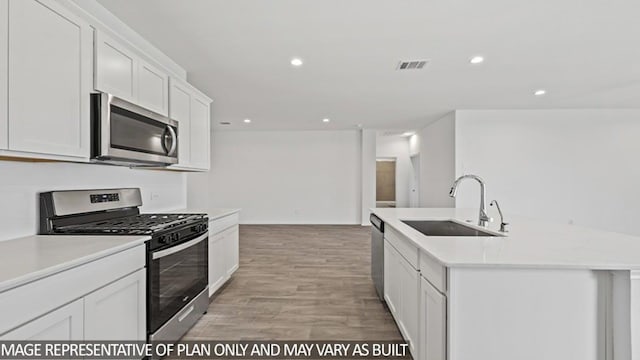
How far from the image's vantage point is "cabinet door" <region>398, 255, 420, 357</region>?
6.04ft


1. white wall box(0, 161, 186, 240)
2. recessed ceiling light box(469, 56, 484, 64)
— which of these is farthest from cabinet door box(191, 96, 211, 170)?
recessed ceiling light box(469, 56, 484, 64)

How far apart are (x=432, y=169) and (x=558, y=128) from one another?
2.51 m

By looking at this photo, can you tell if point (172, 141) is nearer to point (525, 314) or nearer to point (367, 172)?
point (525, 314)

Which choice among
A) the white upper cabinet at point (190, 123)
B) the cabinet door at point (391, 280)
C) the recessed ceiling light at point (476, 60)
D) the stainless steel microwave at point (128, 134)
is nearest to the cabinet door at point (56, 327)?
the stainless steel microwave at point (128, 134)

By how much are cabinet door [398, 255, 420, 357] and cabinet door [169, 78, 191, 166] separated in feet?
7.53

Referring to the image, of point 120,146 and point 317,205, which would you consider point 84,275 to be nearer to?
point 120,146

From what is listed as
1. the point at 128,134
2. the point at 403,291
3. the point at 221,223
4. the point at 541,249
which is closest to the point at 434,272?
the point at 541,249

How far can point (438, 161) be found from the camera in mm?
7113

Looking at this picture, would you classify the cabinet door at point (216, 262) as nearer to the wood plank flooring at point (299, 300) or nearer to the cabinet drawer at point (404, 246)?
the wood plank flooring at point (299, 300)

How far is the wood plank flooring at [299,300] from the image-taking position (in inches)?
97.0

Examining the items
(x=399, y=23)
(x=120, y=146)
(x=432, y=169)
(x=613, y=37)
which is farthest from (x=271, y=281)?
(x=432, y=169)

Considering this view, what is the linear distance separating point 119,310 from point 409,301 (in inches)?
66.2

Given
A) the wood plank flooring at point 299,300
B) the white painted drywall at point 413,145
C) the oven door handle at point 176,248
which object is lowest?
the wood plank flooring at point 299,300

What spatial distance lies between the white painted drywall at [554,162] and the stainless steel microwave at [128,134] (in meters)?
5.30
